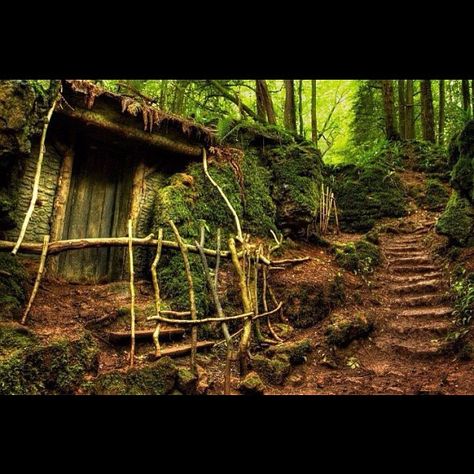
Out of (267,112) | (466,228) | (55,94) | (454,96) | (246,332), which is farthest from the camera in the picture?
(454,96)

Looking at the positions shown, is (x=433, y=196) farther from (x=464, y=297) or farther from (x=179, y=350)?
(x=179, y=350)

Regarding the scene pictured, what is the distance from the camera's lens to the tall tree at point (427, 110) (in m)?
13.7

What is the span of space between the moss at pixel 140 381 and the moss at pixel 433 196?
958cm

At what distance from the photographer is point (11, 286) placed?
4781 mm

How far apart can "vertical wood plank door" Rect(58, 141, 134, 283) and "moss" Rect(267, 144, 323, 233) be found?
137 inches

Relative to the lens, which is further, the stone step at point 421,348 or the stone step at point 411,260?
the stone step at point 411,260

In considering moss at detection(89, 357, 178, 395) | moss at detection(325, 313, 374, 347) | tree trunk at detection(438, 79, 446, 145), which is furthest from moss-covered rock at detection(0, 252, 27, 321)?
tree trunk at detection(438, 79, 446, 145)

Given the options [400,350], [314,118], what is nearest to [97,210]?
[400,350]

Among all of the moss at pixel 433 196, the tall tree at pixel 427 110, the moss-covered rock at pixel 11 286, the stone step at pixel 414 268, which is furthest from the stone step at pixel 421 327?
the tall tree at pixel 427 110

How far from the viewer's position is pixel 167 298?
20.0 feet

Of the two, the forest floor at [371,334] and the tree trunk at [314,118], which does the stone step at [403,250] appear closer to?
the forest floor at [371,334]
